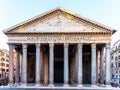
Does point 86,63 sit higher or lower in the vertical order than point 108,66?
higher

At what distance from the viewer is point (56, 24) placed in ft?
152

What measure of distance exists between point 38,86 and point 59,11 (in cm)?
1291

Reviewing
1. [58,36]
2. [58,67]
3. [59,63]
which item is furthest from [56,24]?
[58,67]

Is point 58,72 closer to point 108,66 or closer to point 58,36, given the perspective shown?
point 58,36

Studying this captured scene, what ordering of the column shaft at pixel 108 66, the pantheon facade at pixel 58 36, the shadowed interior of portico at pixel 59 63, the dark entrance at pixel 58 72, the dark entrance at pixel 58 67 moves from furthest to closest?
the dark entrance at pixel 58 72, the dark entrance at pixel 58 67, the shadowed interior of portico at pixel 59 63, the pantheon facade at pixel 58 36, the column shaft at pixel 108 66

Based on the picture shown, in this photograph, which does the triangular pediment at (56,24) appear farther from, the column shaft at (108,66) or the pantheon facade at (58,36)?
the column shaft at (108,66)

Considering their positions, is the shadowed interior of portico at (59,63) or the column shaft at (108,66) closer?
the column shaft at (108,66)

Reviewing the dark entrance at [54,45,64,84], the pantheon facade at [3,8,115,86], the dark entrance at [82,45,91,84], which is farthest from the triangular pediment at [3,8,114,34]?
the dark entrance at [54,45,64,84]

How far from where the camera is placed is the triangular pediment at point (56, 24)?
45.7m

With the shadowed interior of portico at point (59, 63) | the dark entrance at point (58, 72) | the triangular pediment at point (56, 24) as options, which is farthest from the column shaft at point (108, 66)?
the dark entrance at point (58, 72)

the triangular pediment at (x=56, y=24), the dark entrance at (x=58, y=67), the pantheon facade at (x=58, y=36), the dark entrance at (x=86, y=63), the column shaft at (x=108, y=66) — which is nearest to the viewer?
the column shaft at (x=108, y=66)

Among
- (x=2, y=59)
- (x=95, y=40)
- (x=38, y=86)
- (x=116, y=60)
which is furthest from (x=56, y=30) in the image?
(x=2, y=59)

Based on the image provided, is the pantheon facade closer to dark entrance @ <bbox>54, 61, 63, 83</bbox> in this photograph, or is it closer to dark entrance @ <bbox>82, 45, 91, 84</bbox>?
dark entrance @ <bbox>82, 45, 91, 84</bbox>

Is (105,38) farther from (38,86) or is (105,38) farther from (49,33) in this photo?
(38,86)
